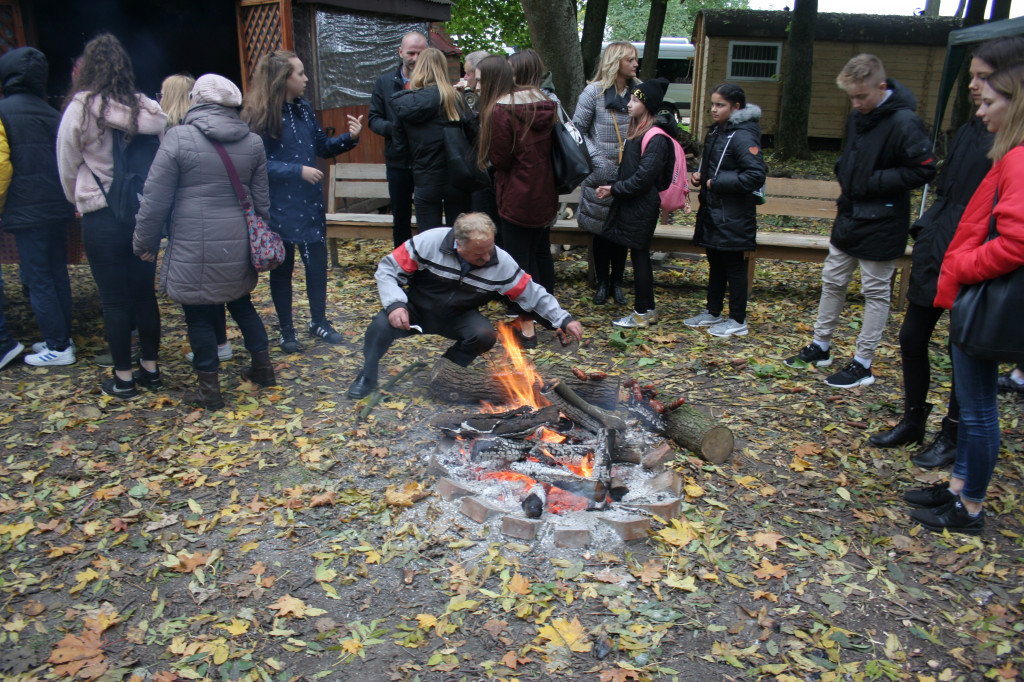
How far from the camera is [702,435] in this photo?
13.8 feet

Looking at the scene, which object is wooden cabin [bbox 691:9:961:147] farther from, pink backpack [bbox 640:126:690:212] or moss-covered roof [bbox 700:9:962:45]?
pink backpack [bbox 640:126:690:212]

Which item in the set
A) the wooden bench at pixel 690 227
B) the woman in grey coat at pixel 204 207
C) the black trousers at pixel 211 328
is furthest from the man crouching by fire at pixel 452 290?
the wooden bench at pixel 690 227

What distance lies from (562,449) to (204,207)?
106 inches

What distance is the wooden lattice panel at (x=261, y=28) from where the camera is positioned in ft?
29.8

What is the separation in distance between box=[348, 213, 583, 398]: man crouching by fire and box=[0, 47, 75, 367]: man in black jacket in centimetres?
248

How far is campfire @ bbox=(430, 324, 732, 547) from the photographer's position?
12.2 ft

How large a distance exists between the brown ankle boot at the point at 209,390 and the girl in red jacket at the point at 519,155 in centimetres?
246

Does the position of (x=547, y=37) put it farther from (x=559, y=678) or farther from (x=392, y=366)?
(x=559, y=678)

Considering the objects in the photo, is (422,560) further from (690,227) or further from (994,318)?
(690,227)

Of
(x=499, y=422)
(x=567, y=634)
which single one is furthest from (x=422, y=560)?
(x=499, y=422)

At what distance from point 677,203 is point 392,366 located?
287 centimetres

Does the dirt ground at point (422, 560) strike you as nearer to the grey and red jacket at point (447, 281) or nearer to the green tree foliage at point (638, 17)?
the grey and red jacket at point (447, 281)

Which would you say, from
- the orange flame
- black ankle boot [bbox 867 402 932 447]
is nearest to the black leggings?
black ankle boot [bbox 867 402 932 447]

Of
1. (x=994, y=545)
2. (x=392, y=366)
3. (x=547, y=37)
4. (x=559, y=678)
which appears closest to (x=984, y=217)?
(x=994, y=545)
